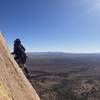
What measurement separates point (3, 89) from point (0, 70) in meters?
0.54

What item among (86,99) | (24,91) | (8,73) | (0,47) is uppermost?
(0,47)

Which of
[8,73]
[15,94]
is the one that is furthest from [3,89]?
[8,73]

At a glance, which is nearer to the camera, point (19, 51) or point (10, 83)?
point (10, 83)

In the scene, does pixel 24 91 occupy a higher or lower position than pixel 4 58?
lower

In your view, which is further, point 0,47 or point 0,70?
point 0,47

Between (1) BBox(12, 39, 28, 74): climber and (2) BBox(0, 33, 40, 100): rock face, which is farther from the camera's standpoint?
(1) BBox(12, 39, 28, 74): climber

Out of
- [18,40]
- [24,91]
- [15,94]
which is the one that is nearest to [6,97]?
[15,94]

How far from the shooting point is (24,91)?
3994 mm

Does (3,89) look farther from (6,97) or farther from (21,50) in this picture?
(21,50)

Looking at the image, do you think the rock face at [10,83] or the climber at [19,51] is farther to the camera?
the climber at [19,51]

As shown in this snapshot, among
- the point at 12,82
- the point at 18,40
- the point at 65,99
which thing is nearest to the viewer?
the point at 12,82

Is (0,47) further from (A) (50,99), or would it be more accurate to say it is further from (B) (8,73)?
(A) (50,99)

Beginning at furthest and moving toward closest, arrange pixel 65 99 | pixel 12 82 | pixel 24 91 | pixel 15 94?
pixel 65 99 < pixel 24 91 < pixel 12 82 < pixel 15 94

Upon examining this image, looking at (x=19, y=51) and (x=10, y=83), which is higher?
(x=19, y=51)
